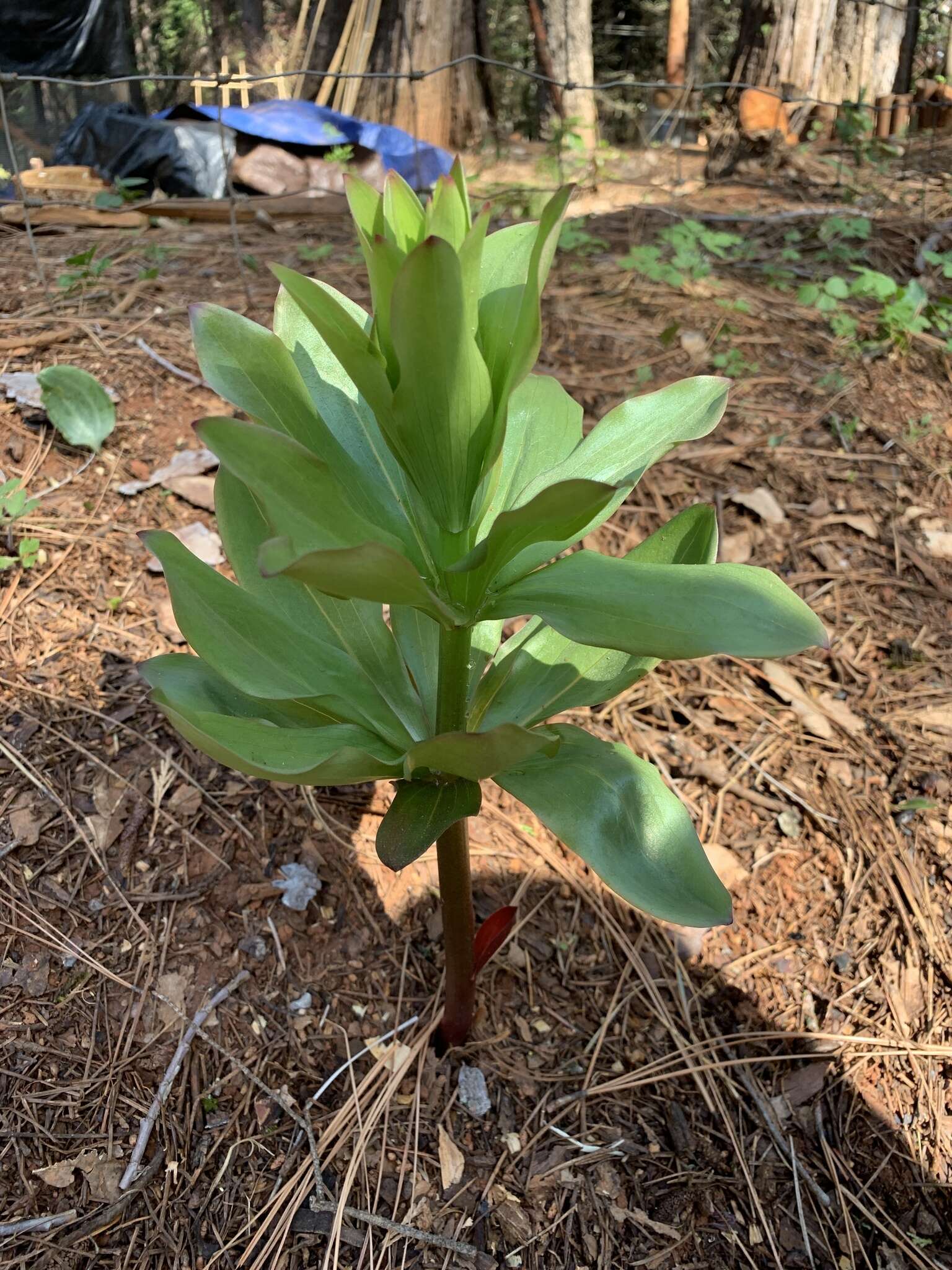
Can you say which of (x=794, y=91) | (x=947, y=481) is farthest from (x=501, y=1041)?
(x=794, y=91)

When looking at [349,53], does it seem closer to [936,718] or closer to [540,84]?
[540,84]

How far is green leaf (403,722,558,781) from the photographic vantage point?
962 mm

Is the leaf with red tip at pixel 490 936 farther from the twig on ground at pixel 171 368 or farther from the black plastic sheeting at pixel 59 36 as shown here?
the black plastic sheeting at pixel 59 36

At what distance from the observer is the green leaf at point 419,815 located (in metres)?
1.10

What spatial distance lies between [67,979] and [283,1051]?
1.31ft

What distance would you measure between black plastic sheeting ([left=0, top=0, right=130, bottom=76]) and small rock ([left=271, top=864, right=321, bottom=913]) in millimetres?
9155

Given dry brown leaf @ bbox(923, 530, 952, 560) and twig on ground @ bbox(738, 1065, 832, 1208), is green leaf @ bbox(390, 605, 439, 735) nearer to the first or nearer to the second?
twig on ground @ bbox(738, 1065, 832, 1208)

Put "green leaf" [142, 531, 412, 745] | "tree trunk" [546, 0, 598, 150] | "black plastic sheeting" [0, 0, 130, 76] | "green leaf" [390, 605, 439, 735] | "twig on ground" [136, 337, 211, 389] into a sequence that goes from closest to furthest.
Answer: "green leaf" [142, 531, 412, 745]
"green leaf" [390, 605, 439, 735]
"twig on ground" [136, 337, 211, 389]
"black plastic sheeting" [0, 0, 130, 76]
"tree trunk" [546, 0, 598, 150]

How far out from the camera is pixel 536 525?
3.61ft

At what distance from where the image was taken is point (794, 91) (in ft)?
18.2

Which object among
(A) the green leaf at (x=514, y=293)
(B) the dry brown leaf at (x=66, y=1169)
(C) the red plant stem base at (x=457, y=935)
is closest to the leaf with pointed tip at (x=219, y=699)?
(C) the red plant stem base at (x=457, y=935)

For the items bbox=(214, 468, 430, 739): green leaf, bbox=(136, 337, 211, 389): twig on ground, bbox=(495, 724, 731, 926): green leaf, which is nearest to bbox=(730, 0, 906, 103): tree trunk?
bbox=(136, 337, 211, 389): twig on ground

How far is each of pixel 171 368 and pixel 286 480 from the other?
6.50 feet

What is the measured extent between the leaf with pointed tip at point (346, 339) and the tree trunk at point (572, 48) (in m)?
8.66
